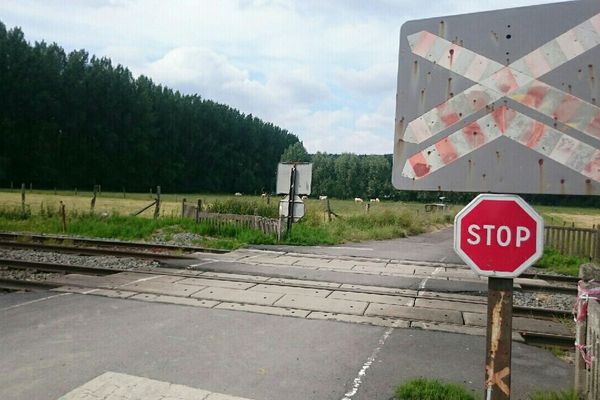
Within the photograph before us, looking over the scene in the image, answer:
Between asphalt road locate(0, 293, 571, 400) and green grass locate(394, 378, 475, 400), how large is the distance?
14cm

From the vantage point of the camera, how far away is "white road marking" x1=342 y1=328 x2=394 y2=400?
13.2 feet

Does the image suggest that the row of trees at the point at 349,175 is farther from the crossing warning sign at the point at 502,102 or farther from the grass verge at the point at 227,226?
the crossing warning sign at the point at 502,102

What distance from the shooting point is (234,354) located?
4.90m

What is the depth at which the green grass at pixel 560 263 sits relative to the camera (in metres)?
12.5

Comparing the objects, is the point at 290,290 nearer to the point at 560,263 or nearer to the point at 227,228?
the point at 227,228

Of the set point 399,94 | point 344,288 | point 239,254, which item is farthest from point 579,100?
point 239,254

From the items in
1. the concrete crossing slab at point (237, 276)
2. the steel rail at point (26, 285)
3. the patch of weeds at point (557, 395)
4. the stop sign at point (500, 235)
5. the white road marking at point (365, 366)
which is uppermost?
the stop sign at point (500, 235)

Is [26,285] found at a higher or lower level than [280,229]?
lower

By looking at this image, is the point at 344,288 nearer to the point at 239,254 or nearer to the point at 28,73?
the point at 239,254

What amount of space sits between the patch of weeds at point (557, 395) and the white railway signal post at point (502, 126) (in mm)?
1788

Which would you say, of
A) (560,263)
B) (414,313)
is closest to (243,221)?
(560,263)

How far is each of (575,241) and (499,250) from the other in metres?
15.4

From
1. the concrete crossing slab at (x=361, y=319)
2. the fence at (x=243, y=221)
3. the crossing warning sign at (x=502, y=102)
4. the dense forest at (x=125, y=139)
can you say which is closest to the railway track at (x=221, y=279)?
the concrete crossing slab at (x=361, y=319)

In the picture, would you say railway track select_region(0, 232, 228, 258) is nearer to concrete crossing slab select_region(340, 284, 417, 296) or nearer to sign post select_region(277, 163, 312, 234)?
sign post select_region(277, 163, 312, 234)
